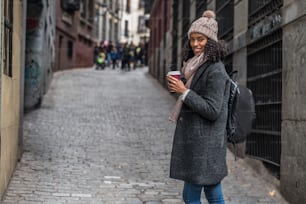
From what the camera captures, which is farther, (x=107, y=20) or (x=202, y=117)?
(x=107, y=20)

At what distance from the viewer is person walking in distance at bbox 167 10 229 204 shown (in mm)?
3801

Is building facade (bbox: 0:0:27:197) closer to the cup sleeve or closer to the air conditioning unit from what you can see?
the cup sleeve

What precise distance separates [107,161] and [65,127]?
2.96 meters

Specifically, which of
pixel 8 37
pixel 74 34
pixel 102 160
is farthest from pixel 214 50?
pixel 74 34

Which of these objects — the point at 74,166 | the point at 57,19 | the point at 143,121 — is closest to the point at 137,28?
the point at 57,19

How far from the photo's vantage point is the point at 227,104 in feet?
12.8

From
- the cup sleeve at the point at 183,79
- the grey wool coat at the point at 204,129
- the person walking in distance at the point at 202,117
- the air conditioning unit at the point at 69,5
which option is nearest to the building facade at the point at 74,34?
the air conditioning unit at the point at 69,5

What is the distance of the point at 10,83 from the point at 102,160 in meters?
2.34

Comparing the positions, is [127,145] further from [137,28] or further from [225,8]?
[137,28]

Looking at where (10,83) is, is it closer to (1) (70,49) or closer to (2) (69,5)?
(2) (69,5)

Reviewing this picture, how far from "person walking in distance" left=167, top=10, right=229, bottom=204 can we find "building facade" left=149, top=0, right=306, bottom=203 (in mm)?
2022

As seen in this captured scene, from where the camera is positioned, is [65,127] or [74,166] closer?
[74,166]

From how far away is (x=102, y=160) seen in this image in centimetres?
828

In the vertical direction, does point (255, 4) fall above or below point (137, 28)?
below
